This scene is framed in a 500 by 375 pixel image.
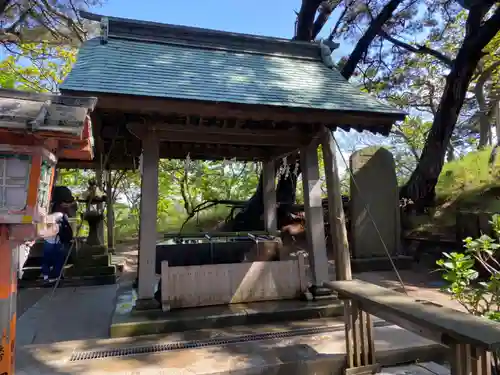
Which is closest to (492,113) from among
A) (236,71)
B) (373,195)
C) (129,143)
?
(373,195)

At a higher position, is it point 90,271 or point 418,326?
point 90,271

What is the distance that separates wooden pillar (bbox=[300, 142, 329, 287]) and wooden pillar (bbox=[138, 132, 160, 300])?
242cm

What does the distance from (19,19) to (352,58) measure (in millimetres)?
10825

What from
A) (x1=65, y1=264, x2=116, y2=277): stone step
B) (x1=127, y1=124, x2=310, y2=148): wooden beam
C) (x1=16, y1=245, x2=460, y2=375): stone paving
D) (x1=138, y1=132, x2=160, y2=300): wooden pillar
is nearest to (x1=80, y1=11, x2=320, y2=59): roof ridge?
(x1=127, y1=124, x2=310, y2=148): wooden beam

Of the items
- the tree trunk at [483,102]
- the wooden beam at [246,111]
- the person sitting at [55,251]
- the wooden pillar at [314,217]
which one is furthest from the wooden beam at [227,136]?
the tree trunk at [483,102]

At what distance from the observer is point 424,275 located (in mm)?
8141

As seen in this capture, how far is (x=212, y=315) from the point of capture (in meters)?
4.84

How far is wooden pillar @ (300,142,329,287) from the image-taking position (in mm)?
Result: 5590

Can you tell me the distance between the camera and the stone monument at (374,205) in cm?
883

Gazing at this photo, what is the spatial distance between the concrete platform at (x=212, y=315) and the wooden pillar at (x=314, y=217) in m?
0.47

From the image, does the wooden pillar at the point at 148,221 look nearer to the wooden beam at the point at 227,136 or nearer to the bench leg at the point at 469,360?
the wooden beam at the point at 227,136

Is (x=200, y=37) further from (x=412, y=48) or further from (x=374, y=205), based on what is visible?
(x=412, y=48)

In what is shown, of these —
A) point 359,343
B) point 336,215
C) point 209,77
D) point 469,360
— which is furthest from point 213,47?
point 469,360

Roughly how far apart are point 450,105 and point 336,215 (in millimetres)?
6588
